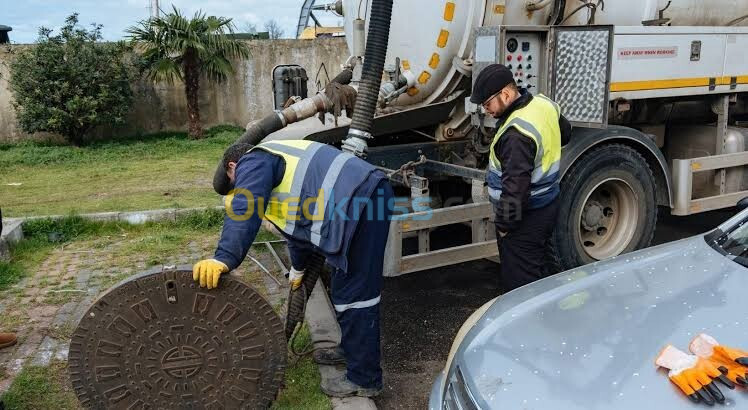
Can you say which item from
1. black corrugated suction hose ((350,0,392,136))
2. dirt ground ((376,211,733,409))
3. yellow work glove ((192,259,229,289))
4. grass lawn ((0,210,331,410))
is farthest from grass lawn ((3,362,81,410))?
black corrugated suction hose ((350,0,392,136))

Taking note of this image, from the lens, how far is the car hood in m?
1.99

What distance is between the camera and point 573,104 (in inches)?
172

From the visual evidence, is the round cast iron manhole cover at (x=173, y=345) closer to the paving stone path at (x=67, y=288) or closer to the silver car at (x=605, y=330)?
the silver car at (x=605, y=330)

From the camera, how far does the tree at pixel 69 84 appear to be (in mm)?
11047

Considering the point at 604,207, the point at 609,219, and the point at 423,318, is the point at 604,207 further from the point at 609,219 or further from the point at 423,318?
the point at 423,318

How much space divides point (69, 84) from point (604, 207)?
9.69 m

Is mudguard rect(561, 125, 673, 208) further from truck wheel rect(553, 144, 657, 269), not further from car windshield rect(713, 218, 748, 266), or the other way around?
car windshield rect(713, 218, 748, 266)

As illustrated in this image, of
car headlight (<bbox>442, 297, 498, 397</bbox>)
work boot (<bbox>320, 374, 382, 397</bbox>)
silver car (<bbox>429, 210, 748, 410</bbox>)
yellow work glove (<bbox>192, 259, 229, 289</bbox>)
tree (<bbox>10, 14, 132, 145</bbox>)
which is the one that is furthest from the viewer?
tree (<bbox>10, 14, 132, 145</bbox>)

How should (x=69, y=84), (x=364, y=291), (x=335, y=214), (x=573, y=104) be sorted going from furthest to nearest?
(x=69, y=84) < (x=573, y=104) < (x=364, y=291) < (x=335, y=214)

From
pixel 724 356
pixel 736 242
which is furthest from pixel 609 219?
pixel 724 356

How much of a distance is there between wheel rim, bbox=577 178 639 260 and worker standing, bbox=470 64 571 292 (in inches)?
48.2

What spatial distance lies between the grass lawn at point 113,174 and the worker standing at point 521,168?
4.47 meters

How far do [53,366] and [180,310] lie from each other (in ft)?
4.82

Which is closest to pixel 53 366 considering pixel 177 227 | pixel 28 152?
pixel 177 227
